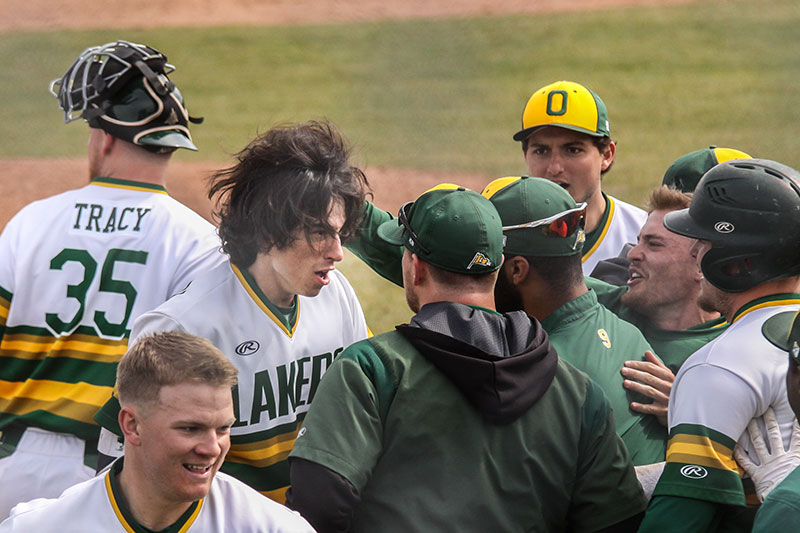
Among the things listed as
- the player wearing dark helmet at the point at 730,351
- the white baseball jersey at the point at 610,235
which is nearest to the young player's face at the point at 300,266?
the player wearing dark helmet at the point at 730,351

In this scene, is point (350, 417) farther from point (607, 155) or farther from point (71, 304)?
point (607, 155)

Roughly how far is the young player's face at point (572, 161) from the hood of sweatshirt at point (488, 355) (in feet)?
7.28

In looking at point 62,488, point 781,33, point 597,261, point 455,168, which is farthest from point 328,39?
point 62,488

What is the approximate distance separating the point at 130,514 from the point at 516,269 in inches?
54.9

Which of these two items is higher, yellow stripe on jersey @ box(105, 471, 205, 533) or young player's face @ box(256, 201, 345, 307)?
young player's face @ box(256, 201, 345, 307)

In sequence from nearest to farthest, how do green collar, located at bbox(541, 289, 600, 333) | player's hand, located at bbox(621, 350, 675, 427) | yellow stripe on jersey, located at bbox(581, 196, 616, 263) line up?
1. player's hand, located at bbox(621, 350, 675, 427)
2. green collar, located at bbox(541, 289, 600, 333)
3. yellow stripe on jersey, located at bbox(581, 196, 616, 263)

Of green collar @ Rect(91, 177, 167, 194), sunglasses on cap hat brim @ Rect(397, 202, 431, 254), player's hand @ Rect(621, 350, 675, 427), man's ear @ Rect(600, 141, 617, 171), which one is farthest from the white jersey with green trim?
man's ear @ Rect(600, 141, 617, 171)

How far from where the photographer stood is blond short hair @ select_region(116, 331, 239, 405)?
234 cm

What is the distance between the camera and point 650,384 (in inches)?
118

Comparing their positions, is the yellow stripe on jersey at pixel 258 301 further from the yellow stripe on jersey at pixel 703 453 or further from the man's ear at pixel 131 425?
→ the yellow stripe on jersey at pixel 703 453

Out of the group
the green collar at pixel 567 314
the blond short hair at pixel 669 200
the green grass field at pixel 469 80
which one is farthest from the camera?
the green grass field at pixel 469 80

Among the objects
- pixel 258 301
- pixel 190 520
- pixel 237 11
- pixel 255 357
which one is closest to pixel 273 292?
pixel 258 301

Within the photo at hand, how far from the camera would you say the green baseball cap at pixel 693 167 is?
4.36 m

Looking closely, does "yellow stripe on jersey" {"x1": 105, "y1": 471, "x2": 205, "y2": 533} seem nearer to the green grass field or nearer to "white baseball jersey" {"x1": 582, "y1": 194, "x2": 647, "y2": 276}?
"white baseball jersey" {"x1": 582, "y1": 194, "x2": 647, "y2": 276}
